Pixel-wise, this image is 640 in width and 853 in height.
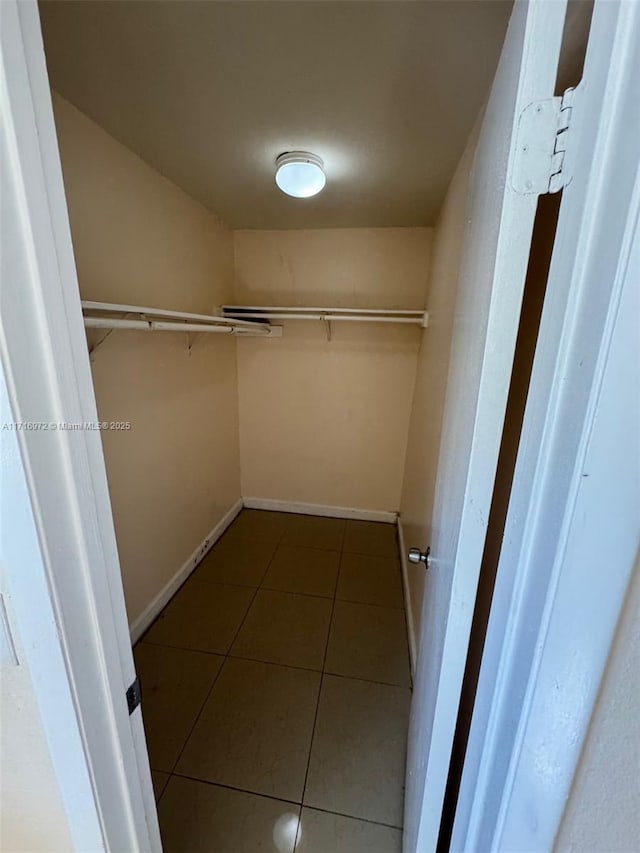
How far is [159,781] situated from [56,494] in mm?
1436

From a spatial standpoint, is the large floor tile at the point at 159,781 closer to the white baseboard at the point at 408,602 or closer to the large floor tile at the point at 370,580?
the white baseboard at the point at 408,602

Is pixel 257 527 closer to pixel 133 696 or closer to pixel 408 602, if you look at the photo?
pixel 408 602

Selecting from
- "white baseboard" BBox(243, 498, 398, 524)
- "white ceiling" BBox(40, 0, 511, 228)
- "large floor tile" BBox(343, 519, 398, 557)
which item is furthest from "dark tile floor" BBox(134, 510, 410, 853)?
"white ceiling" BBox(40, 0, 511, 228)

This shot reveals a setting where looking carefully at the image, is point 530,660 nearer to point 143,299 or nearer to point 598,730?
point 598,730

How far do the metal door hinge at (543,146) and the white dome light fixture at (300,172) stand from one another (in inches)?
56.4

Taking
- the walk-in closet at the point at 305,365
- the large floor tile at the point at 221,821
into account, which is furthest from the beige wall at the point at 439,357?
the large floor tile at the point at 221,821

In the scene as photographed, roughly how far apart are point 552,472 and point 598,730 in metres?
0.27

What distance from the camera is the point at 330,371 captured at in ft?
9.46

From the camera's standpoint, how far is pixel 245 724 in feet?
4.91

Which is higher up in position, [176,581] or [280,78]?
[280,78]

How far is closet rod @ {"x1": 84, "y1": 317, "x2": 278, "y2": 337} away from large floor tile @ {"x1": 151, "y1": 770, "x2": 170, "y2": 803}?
1.63m

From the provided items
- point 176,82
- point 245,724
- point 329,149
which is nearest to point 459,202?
point 329,149

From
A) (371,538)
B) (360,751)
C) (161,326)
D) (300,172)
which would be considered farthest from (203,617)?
(300,172)

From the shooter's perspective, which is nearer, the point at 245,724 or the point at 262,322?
the point at 245,724
